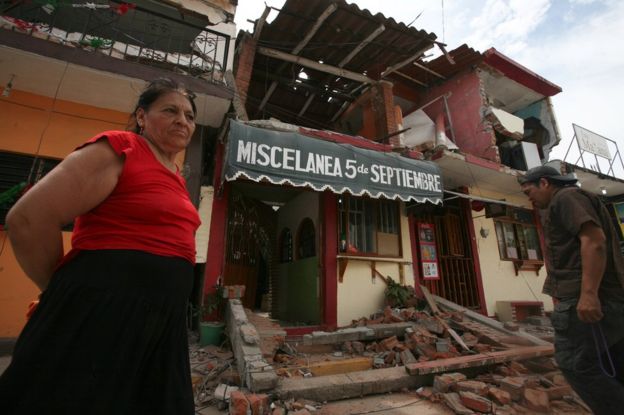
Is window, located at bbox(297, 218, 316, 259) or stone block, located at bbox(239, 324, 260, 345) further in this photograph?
window, located at bbox(297, 218, 316, 259)

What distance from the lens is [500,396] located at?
289 cm

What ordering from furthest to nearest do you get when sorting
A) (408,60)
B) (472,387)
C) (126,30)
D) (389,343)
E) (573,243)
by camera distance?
(408,60)
(126,30)
(389,343)
(472,387)
(573,243)

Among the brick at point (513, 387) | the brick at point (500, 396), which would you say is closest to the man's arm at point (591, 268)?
the brick at point (500, 396)

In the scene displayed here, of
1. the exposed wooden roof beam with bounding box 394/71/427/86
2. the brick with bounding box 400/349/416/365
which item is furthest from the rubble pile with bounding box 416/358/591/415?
the exposed wooden roof beam with bounding box 394/71/427/86

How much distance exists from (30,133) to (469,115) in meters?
10.5

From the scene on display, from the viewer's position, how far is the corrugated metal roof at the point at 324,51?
6.11 metres

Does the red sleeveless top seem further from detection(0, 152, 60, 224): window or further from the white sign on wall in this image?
the white sign on wall

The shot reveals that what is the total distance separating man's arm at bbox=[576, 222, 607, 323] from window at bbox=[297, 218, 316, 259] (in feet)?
16.4

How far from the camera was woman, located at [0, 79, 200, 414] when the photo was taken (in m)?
0.83

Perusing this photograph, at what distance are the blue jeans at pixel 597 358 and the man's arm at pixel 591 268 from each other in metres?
0.10

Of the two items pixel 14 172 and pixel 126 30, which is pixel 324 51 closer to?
pixel 126 30

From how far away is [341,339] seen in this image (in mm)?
4438

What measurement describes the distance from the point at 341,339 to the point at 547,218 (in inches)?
126

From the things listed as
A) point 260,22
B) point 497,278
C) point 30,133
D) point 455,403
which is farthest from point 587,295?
point 497,278
